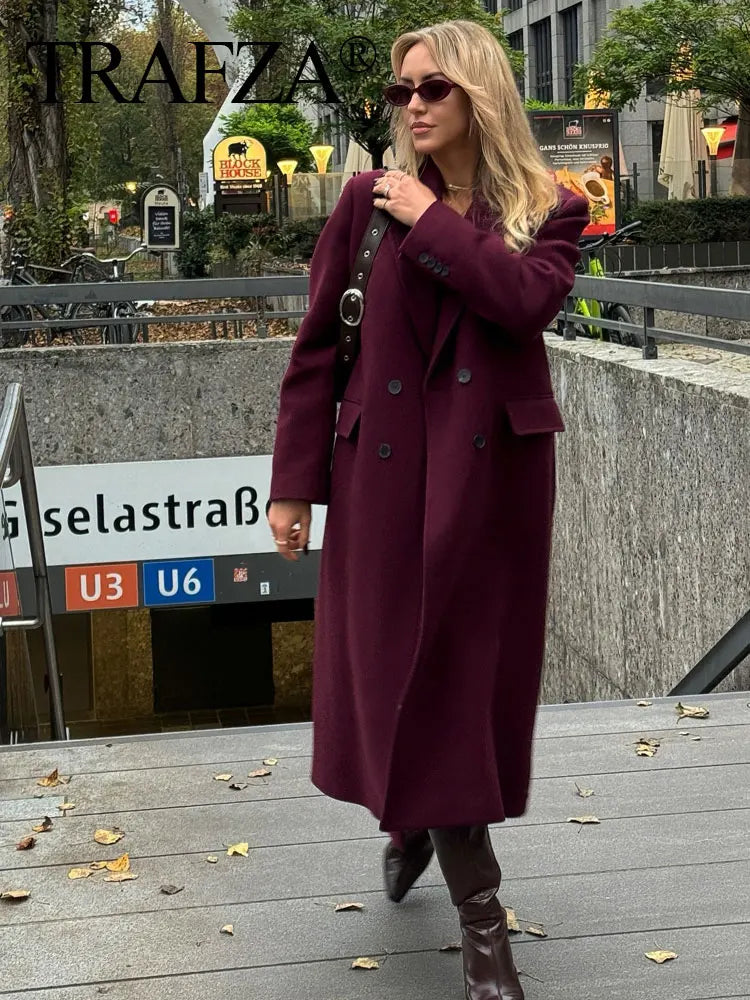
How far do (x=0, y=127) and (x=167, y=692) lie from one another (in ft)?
32.2

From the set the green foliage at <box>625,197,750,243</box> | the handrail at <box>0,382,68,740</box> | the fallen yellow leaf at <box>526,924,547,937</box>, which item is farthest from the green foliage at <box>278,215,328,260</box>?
the fallen yellow leaf at <box>526,924,547,937</box>

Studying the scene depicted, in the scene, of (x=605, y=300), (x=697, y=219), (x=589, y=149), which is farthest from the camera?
(x=697, y=219)

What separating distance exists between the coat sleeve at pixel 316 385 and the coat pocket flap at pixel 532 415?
1.22 feet

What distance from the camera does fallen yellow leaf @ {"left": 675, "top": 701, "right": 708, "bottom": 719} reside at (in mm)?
5094

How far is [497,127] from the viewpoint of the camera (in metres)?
2.93

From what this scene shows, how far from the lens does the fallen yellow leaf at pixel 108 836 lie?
4047mm

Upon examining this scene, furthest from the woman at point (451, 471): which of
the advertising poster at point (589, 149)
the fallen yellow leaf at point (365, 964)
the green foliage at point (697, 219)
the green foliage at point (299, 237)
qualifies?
the green foliage at point (697, 219)

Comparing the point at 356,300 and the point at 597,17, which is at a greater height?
the point at 597,17

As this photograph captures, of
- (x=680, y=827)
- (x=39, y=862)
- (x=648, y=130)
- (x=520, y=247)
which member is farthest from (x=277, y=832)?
(x=648, y=130)

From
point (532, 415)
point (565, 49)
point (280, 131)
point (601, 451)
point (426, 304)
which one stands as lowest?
point (601, 451)

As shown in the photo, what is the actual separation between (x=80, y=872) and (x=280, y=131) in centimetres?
3634

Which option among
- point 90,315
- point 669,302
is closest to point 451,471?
point 669,302

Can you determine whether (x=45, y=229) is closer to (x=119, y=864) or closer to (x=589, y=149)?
(x=589, y=149)

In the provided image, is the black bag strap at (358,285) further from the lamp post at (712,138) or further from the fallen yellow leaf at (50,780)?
the lamp post at (712,138)
